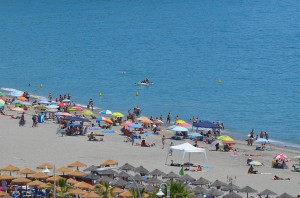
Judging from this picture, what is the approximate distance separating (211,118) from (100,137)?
20.6 metres

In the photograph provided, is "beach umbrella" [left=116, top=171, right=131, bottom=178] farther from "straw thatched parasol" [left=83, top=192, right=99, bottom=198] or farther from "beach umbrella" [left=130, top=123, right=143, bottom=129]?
"beach umbrella" [left=130, top=123, right=143, bottom=129]

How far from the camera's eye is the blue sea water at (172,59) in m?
78.3

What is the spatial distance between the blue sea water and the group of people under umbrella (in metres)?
24.0

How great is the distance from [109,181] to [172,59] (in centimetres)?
7748

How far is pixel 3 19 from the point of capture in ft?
575

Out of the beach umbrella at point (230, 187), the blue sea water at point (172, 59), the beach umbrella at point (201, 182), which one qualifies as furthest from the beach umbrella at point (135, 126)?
the beach umbrella at point (230, 187)

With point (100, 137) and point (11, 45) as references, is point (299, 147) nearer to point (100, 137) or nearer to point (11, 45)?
point (100, 137)

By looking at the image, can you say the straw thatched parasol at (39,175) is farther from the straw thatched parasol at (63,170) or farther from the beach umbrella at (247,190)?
the beach umbrella at (247,190)

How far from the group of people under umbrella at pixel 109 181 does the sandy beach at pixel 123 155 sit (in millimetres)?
2319

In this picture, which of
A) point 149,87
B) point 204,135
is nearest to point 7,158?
point 204,135

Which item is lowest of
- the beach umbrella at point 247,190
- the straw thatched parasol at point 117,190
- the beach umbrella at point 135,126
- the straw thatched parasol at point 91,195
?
the straw thatched parasol at point 91,195

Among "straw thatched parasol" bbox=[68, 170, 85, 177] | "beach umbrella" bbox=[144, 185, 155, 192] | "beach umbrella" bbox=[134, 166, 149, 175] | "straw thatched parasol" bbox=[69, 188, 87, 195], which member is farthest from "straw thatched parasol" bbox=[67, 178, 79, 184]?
"beach umbrella" bbox=[134, 166, 149, 175]

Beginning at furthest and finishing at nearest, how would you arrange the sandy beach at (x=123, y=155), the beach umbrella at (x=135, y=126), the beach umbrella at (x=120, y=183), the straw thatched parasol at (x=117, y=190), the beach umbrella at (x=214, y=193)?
the beach umbrella at (x=135, y=126) < the sandy beach at (x=123, y=155) < the beach umbrella at (x=120, y=183) < the beach umbrella at (x=214, y=193) < the straw thatched parasol at (x=117, y=190)

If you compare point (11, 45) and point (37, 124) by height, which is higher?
point (11, 45)
